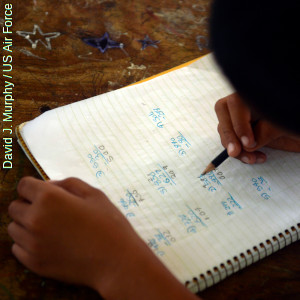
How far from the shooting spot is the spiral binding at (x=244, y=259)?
54 cm

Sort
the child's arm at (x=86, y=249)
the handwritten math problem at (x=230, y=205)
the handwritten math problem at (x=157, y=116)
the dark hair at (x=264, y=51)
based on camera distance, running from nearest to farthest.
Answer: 1. the dark hair at (x=264, y=51)
2. the child's arm at (x=86, y=249)
3. the handwritten math problem at (x=230, y=205)
4. the handwritten math problem at (x=157, y=116)

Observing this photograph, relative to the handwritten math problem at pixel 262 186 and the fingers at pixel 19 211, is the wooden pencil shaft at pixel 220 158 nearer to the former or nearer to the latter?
the handwritten math problem at pixel 262 186

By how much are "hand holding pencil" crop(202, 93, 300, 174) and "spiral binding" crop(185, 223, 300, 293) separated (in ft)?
0.44

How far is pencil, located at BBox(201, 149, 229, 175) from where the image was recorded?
649mm

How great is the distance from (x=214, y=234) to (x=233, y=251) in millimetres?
35

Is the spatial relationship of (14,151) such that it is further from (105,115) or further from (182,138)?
(182,138)

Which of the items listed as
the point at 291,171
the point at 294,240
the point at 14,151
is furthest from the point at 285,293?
the point at 14,151

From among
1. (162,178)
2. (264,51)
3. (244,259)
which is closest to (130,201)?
(162,178)

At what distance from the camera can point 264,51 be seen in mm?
393

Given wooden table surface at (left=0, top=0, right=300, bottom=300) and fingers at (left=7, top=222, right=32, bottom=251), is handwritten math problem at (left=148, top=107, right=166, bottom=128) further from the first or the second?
fingers at (left=7, top=222, right=32, bottom=251)

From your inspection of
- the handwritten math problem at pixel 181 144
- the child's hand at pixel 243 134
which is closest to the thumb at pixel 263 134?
the child's hand at pixel 243 134

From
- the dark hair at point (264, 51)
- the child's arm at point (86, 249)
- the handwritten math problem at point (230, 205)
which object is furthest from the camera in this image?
the handwritten math problem at point (230, 205)

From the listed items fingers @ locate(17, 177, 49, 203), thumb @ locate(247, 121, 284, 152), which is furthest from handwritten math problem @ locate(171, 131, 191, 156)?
fingers @ locate(17, 177, 49, 203)

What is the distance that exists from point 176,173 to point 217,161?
69mm
